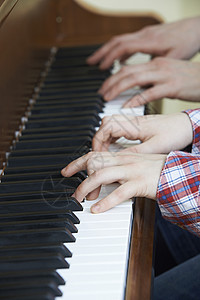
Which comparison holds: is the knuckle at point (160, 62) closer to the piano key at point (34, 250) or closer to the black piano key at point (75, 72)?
the black piano key at point (75, 72)

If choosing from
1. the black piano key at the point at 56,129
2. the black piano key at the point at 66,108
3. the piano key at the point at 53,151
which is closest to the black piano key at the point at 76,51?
the black piano key at the point at 66,108

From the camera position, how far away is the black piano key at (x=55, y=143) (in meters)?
1.24

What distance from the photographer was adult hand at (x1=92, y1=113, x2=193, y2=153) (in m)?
1.18

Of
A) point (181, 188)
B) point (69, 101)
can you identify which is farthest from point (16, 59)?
point (181, 188)

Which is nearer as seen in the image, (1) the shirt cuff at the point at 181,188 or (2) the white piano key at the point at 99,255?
(2) the white piano key at the point at 99,255

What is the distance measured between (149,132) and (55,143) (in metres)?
0.25

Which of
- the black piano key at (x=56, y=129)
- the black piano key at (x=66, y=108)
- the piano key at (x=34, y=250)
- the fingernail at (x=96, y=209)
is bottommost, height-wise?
the piano key at (x=34, y=250)

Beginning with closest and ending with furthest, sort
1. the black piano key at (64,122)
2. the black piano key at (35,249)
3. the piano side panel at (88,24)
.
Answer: the black piano key at (35,249) < the black piano key at (64,122) < the piano side panel at (88,24)

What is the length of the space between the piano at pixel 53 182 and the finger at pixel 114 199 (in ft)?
0.05

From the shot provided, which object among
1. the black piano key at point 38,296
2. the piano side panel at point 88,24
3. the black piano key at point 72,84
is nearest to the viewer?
the black piano key at point 38,296

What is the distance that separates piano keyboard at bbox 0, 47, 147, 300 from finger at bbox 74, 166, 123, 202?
1.2 inches

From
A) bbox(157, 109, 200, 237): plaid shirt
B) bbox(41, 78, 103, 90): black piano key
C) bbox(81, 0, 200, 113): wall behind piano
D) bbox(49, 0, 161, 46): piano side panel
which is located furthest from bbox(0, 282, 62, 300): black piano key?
bbox(81, 0, 200, 113): wall behind piano

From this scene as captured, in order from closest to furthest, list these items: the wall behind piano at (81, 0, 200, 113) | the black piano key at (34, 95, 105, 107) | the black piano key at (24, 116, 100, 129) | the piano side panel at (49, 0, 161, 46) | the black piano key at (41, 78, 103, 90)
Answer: the black piano key at (24, 116, 100, 129) < the black piano key at (34, 95, 105, 107) < the black piano key at (41, 78, 103, 90) < the piano side panel at (49, 0, 161, 46) < the wall behind piano at (81, 0, 200, 113)

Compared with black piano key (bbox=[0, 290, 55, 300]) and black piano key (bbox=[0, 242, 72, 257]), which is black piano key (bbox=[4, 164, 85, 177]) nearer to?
black piano key (bbox=[0, 242, 72, 257])
